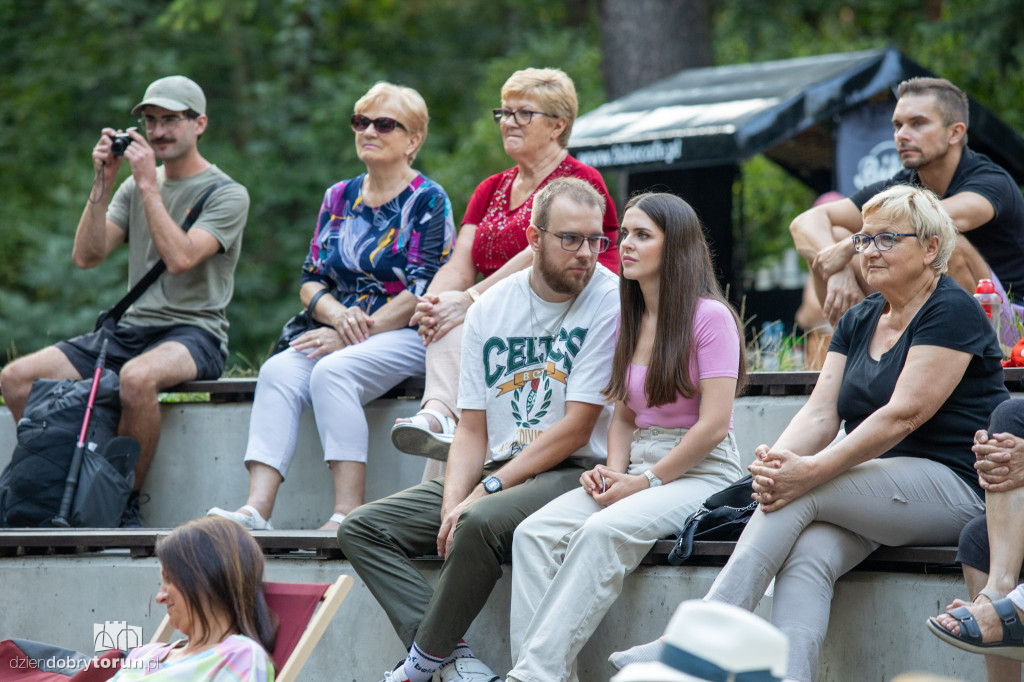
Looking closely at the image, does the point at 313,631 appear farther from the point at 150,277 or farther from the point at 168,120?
the point at 168,120

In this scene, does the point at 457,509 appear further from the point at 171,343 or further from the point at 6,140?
the point at 6,140

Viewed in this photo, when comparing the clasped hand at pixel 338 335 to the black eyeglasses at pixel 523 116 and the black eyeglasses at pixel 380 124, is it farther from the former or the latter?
the black eyeglasses at pixel 523 116

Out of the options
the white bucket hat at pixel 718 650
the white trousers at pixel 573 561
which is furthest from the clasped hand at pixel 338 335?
the white bucket hat at pixel 718 650

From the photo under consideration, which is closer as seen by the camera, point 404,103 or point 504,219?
point 504,219

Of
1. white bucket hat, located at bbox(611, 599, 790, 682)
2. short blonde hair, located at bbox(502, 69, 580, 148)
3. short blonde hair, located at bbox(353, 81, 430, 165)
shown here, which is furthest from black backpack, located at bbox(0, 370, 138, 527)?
white bucket hat, located at bbox(611, 599, 790, 682)

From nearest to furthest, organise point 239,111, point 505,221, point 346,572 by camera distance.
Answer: point 346,572 < point 505,221 < point 239,111

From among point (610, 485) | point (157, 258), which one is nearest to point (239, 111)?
point (157, 258)

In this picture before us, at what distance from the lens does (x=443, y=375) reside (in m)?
5.14

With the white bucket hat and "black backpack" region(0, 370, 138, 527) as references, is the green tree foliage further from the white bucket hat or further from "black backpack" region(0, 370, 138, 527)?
the white bucket hat

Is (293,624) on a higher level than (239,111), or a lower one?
lower

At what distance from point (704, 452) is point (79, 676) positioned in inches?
83.6

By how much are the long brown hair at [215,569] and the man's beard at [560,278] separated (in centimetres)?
161

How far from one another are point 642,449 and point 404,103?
2267mm

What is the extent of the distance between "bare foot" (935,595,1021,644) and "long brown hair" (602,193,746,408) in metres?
1.19
